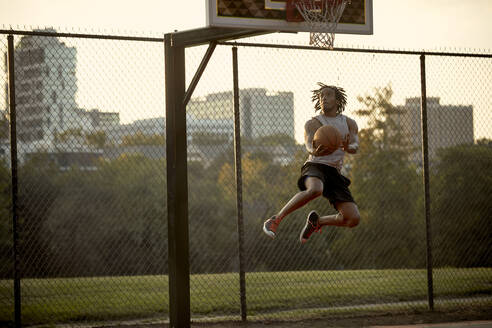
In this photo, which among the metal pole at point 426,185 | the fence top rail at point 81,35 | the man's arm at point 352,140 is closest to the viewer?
the man's arm at point 352,140

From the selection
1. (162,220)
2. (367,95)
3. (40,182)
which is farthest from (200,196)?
(367,95)

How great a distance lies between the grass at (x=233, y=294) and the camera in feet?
29.0

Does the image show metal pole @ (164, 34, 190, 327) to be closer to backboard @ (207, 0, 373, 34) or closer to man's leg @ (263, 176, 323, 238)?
backboard @ (207, 0, 373, 34)

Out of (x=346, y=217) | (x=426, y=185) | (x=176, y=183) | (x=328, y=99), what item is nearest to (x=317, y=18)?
(x=328, y=99)

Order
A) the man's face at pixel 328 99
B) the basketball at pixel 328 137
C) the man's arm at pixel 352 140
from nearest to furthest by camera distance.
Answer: the basketball at pixel 328 137 → the man's arm at pixel 352 140 → the man's face at pixel 328 99

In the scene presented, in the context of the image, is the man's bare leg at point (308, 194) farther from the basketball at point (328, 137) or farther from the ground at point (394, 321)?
the ground at point (394, 321)

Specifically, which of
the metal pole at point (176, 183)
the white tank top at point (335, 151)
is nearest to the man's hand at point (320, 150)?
the white tank top at point (335, 151)

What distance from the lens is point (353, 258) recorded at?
27.0 metres

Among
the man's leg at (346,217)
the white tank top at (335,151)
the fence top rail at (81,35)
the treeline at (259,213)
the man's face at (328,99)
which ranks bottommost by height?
the treeline at (259,213)

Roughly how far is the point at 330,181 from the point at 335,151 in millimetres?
316

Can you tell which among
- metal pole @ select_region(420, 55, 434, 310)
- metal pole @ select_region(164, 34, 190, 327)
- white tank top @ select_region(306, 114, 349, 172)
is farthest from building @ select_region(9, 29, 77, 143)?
white tank top @ select_region(306, 114, 349, 172)

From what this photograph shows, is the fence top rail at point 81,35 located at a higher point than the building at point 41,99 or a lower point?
lower

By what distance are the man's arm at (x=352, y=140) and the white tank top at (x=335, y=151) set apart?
0.20 feet

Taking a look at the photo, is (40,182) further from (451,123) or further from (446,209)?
(451,123)
